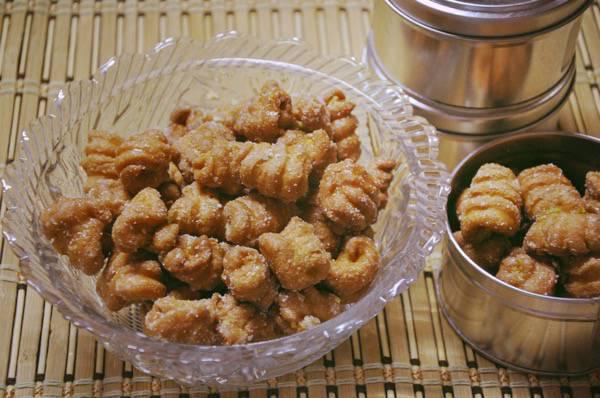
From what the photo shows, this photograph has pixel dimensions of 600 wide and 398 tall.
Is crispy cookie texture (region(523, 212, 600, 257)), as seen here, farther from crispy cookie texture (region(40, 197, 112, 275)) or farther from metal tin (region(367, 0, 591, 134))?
crispy cookie texture (region(40, 197, 112, 275))

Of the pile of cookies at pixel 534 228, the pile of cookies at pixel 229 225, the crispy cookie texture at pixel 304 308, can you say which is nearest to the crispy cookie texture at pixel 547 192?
the pile of cookies at pixel 534 228

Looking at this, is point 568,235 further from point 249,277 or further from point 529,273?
point 249,277

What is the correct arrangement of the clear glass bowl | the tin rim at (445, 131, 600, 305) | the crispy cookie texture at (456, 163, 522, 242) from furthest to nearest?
the crispy cookie texture at (456, 163, 522, 242) < the tin rim at (445, 131, 600, 305) < the clear glass bowl

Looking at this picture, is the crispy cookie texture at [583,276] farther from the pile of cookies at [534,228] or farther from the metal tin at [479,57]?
the metal tin at [479,57]

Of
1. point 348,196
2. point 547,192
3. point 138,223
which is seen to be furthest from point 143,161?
point 547,192

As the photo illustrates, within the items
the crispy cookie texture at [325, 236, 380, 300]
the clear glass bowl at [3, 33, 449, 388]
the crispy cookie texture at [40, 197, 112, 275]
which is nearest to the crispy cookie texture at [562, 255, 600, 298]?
the clear glass bowl at [3, 33, 449, 388]

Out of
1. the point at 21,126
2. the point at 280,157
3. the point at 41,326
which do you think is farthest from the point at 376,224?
the point at 21,126

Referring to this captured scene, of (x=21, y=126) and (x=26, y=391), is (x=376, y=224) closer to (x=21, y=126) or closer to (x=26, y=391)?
(x=26, y=391)
